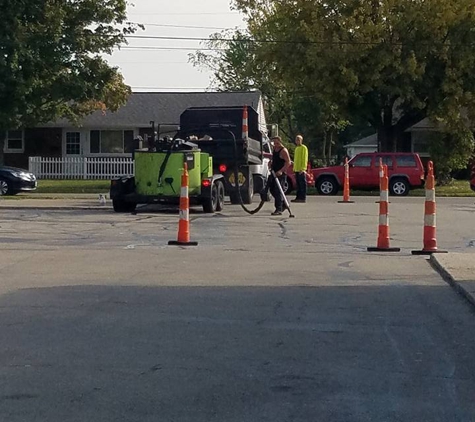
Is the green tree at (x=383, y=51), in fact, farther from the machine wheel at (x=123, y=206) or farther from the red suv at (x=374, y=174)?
the machine wheel at (x=123, y=206)

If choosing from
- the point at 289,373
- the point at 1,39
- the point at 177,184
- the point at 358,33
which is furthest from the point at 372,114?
the point at 289,373

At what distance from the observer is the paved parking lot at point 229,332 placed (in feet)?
21.8

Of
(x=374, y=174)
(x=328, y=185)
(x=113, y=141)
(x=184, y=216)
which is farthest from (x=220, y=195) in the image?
(x=113, y=141)

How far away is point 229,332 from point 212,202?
551 inches

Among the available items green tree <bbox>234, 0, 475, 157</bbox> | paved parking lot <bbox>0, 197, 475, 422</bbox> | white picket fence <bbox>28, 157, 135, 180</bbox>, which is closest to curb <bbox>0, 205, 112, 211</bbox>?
paved parking lot <bbox>0, 197, 475, 422</bbox>

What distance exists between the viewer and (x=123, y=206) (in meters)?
23.4

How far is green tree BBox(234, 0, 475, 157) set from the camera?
3897 centimetres

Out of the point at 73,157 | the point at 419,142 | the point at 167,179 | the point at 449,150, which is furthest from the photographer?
the point at 419,142

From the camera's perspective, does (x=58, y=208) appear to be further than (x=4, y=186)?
No

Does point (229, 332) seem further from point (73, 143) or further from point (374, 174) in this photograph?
point (73, 143)

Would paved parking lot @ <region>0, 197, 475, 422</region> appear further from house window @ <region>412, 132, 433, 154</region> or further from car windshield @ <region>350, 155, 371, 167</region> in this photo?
house window @ <region>412, 132, 433, 154</region>

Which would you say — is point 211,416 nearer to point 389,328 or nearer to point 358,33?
point 389,328

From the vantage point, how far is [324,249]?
1562 cm

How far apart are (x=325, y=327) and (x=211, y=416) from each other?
3.06 meters
